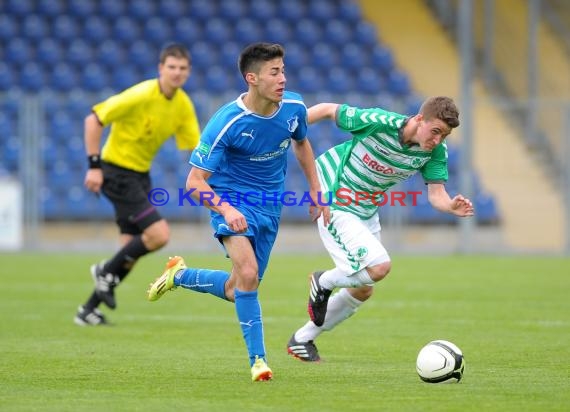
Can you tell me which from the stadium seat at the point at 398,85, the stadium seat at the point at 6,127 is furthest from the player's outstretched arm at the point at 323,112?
the stadium seat at the point at 398,85

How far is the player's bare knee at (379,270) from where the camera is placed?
26.9 feet

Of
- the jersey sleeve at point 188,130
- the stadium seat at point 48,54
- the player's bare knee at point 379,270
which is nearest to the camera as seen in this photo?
the player's bare knee at point 379,270

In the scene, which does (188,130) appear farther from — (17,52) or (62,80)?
(17,52)

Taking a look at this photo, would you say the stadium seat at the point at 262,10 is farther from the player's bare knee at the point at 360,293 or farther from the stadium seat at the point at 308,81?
the player's bare knee at the point at 360,293

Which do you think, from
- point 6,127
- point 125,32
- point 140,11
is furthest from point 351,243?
point 140,11

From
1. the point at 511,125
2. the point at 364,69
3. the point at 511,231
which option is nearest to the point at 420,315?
the point at 511,231

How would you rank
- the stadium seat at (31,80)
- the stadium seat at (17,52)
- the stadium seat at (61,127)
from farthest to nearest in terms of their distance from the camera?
the stadium seat at (17,52) → the stadium seat at (31,80) → the stadium seat at (61,127)

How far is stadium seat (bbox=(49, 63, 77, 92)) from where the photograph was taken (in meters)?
25.2

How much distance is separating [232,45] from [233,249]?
65.0ft

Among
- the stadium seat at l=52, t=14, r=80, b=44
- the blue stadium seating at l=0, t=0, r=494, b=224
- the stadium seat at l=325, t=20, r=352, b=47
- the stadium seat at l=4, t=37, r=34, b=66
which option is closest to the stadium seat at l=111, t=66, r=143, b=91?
the blue stadium seating at l=0, t=0, r=494, b=224

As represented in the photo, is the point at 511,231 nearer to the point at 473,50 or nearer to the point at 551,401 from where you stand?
the point at 473,50

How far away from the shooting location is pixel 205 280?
26.1 feet

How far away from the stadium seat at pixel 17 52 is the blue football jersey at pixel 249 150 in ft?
61.8

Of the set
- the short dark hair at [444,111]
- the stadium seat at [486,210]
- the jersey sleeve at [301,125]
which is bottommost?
the stadium seat at [486,210]
